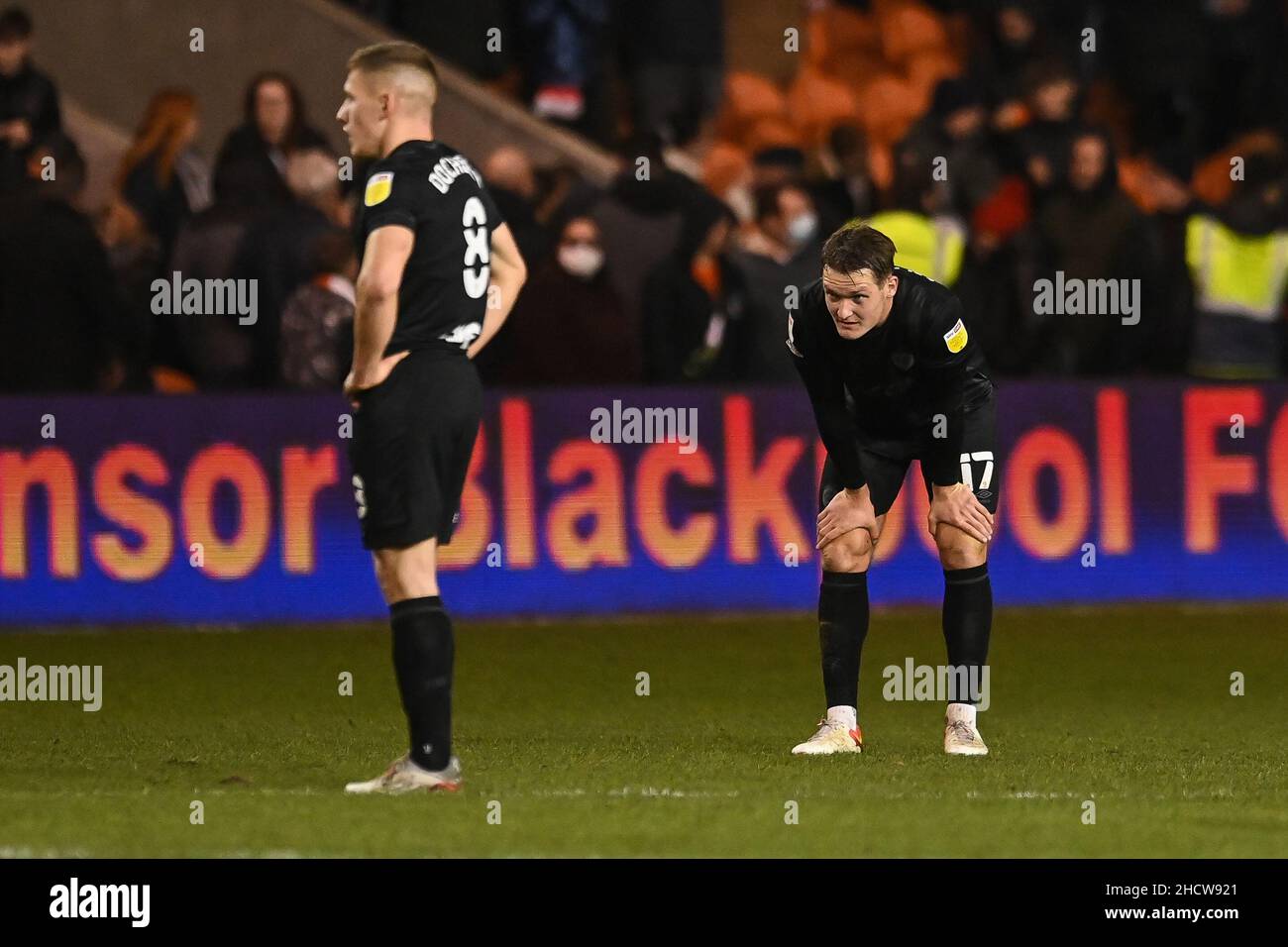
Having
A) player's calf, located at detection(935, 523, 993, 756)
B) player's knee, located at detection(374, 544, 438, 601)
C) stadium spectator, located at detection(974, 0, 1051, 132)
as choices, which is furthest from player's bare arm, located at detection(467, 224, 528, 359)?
stadium spectator, located at detection(974, 0, 1051, 132)

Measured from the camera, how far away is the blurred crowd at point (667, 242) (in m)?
13.8

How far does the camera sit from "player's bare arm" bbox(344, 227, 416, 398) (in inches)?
289

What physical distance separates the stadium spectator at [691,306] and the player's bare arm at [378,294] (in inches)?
273

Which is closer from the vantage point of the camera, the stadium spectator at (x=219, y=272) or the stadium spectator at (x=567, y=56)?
the stadium spectator at (x=219, y=272)

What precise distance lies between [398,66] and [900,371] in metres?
2.24

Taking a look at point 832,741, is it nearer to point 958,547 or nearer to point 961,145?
point 958,547

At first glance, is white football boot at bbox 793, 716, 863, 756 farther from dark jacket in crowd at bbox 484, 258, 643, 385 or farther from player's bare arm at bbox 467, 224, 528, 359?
dark jacket in crowd at bbox 484, 258, 643, 385

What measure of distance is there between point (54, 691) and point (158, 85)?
7.33 metres

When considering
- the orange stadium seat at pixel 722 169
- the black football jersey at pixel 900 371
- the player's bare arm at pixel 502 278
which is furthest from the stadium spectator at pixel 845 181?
the player's bare arm at pixel 502 278

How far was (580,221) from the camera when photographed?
47.2 feet

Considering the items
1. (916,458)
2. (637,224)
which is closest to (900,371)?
(916,458)

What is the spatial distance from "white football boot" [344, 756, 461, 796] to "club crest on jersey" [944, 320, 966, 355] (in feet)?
7.44

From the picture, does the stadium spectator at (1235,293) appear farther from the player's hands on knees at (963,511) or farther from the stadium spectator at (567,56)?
the player's hands on knees at (963,511)
